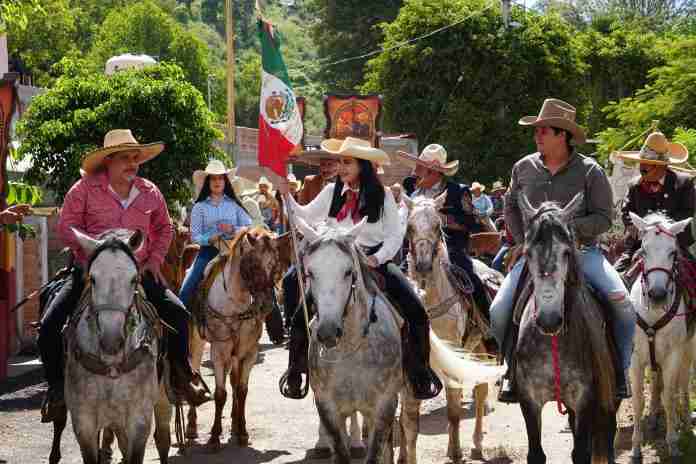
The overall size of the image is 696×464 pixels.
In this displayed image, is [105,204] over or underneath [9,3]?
underneath

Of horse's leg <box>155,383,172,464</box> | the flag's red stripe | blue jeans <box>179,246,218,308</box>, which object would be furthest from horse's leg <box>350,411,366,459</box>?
blue jeans <box>179,246,218,308</box>

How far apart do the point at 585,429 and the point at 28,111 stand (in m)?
12.7

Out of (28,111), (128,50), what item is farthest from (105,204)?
(128,50)

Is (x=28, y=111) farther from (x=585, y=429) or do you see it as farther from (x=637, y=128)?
(x=585, y=429)

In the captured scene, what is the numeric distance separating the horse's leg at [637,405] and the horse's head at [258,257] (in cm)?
374

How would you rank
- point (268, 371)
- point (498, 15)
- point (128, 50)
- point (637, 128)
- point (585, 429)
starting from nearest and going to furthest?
point (585, 429), point (268, 371), point (637, 128), point (498, 15), point (128, 50)

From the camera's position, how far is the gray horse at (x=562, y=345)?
7621 mm

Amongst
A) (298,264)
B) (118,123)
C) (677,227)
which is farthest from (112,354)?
(118,123)

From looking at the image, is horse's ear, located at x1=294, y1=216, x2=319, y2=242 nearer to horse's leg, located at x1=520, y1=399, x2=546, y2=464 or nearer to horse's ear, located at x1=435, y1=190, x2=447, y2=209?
horse's leg, located at x1=520, y1=399, x2=546, y2=464

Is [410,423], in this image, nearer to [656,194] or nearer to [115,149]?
[115,149]

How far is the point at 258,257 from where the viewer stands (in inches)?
468

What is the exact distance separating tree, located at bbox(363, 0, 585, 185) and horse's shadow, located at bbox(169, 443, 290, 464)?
38.3 metres

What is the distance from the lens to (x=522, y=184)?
8.87 m

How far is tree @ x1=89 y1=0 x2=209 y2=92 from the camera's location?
82.3 m
